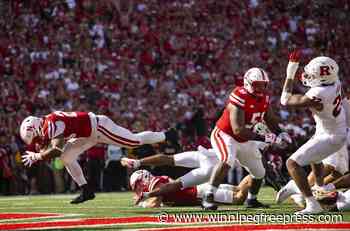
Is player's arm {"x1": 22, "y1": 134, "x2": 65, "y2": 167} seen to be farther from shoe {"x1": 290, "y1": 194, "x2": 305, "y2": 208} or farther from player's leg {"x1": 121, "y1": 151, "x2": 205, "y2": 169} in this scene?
shoe {"x1": 290, "y1": 194, "x2": 305, "y2": 208}

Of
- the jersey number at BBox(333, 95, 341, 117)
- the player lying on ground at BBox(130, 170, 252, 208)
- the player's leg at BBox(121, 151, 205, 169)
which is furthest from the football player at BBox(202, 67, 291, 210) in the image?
the player's leg at BBox(121, 151, 205, 169)

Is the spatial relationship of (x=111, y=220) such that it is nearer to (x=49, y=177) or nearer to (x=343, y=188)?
(x=343, y=188)

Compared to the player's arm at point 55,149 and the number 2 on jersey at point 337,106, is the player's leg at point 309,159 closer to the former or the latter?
the number 2 on jersey at point 337,106

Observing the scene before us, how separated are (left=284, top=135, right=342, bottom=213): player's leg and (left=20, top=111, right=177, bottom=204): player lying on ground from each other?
2.88 metres

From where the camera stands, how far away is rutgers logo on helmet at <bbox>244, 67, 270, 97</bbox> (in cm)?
955

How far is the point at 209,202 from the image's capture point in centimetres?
955

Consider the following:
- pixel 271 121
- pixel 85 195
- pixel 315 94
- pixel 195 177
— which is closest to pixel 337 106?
pixel 315 94

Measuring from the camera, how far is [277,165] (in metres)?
13.3

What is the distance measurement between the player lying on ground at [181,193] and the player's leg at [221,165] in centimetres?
49

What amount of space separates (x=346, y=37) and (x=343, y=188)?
15295 mm

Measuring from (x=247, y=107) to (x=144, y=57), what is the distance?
487 inches

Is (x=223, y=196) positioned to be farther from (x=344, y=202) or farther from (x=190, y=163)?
(x=344, y=202)

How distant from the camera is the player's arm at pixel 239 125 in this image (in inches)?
374

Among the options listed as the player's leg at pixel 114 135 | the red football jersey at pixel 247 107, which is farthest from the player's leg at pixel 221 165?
the player's leg at pixel 114 135
